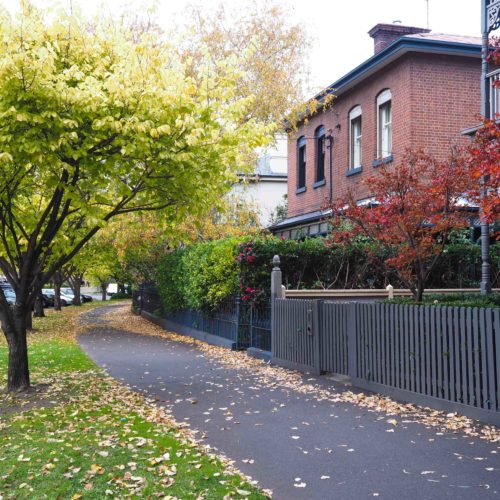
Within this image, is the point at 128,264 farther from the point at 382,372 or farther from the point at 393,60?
the point at 382,372

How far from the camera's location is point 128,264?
2986cm

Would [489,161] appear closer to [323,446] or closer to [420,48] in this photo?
[323,446]

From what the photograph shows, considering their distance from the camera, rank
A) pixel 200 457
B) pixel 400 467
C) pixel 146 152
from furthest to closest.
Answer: pixel 146 152 < pixel 200 457 < pixel 400 467

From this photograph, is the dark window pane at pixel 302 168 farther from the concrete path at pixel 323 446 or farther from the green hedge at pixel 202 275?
the concrete path at pixel 323 446

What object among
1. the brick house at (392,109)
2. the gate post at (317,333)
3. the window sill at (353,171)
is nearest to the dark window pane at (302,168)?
the brick house at (392,109)

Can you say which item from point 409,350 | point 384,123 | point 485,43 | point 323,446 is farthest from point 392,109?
point 323,446

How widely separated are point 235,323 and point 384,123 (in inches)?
306

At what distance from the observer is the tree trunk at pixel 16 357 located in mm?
10117

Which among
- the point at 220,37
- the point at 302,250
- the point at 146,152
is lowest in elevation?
the point at 302,250

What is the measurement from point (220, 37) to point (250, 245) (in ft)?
34.3

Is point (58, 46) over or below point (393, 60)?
below

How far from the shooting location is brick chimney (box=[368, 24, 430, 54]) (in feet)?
68.1

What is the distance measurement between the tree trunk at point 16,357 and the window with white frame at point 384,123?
11.9m

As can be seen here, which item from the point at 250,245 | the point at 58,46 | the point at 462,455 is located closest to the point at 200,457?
the point at 462,455
